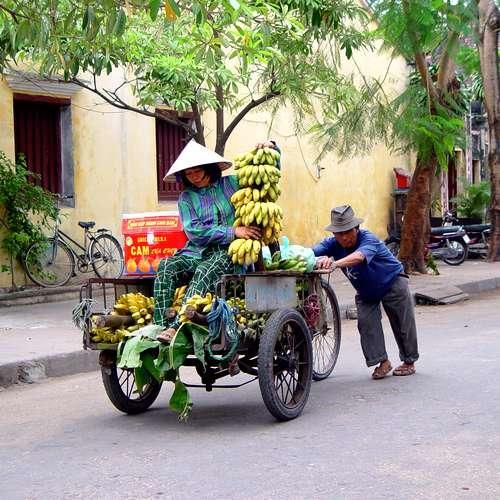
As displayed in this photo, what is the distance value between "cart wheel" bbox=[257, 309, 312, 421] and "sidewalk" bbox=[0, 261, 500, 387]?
10.0 ft

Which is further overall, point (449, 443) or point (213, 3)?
point (213, 3)

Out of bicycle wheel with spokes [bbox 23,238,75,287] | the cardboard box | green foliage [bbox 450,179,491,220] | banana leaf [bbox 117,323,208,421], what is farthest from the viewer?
green foliage [bbox 450,179,491,220]

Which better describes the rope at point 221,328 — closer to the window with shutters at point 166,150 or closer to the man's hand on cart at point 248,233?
the man's hand on cart at point 248,233

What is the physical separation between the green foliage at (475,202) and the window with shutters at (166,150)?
9.53 m

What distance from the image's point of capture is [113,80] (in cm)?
1523

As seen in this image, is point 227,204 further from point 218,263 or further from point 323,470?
point 323,470

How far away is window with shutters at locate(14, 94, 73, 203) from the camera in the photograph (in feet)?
47.2

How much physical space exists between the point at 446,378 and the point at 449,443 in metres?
2.09

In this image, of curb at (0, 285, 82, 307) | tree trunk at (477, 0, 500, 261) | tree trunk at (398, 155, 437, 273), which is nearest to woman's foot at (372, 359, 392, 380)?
curb at (0, 285, 82, 307)

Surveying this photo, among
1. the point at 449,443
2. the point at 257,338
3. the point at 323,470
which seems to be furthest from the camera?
the point at 257,338

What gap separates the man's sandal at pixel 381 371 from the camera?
24.5 feet

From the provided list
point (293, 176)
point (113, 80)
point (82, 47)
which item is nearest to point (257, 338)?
point (82, 47)

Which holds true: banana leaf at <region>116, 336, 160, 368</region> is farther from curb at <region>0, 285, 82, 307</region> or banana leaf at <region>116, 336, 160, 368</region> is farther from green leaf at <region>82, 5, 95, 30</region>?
curb at <region>0, 285, 82, 307</region>

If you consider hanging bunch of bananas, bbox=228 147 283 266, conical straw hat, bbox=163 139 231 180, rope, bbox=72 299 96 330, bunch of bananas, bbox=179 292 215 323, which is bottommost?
rope, bbox=72 299 96 330
